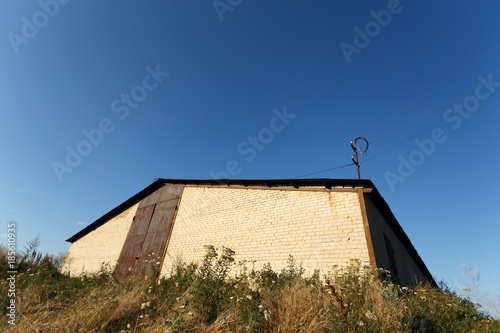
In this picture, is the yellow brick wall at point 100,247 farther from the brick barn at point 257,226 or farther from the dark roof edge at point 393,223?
the dark roof edge at point 393,223

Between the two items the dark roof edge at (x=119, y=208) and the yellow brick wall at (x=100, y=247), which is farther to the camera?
the dark roof edge at (x=119, y=208)

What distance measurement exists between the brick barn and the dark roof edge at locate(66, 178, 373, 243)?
0.03 meters

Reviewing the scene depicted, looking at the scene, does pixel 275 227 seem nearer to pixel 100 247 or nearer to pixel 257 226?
pixel 257 226

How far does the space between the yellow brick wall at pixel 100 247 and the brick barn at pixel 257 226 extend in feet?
0.27

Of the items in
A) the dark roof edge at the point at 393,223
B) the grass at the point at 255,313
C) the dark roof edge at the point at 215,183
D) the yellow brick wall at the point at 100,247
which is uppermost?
the dark roof edge at the point at 215,183

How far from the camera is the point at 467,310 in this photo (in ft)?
12.8

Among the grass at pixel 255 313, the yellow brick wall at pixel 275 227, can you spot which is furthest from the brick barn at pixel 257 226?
the grass at pixel 255 313

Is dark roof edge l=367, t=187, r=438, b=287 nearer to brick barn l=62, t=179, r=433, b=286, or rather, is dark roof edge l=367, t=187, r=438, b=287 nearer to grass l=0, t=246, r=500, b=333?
brick barn l=62, t=179, r=433, b=286

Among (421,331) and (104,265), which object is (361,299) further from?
(104,265)

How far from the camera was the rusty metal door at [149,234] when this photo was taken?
10.5 m

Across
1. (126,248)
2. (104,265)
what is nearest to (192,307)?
(126,248)

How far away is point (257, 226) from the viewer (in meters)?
7.93

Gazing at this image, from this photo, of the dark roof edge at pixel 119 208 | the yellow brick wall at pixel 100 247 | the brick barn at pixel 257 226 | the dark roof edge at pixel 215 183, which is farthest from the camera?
the dark roof edge at pixel 119 208

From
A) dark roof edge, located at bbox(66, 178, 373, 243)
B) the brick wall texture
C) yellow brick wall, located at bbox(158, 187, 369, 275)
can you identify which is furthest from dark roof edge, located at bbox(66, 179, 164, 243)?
yellow brick wall, located at bbox(158, 187, 369, 275)
